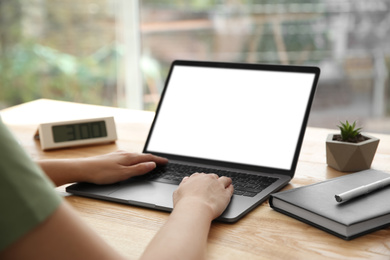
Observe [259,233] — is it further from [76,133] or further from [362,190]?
[76,133]

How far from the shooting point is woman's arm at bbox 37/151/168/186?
3.76 ft

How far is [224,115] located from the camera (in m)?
1.29

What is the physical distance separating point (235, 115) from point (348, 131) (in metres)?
0.27

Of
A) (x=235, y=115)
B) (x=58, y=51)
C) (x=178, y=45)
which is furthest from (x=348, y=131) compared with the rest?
(x=58, y=51)

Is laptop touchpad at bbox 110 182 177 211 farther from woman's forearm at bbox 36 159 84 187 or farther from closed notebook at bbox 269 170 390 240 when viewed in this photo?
closed notebook at bbox 269 170 390 240

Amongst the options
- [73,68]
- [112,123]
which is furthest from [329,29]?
[112,123]

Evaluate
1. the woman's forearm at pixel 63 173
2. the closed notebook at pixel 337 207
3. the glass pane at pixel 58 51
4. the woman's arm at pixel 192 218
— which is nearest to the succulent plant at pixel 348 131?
the closed notebook at pixel 337 207

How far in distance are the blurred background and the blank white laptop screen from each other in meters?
2.41

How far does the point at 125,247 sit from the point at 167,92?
61 cm

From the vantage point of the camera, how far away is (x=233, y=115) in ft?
4.21

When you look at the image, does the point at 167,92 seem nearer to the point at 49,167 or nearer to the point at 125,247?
the point at 49,167

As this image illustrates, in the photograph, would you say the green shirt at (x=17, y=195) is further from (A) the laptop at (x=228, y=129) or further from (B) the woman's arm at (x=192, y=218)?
(A) the laptop at (x=228, y=129)

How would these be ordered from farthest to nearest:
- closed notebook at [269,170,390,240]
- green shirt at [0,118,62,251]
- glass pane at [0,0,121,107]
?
glass pane at [0,0,121,107] < closed notebook at [269,170,390,240] < green shirt at [0,118,62,251]

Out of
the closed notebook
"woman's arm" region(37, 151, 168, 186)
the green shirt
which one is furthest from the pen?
the green shirt
